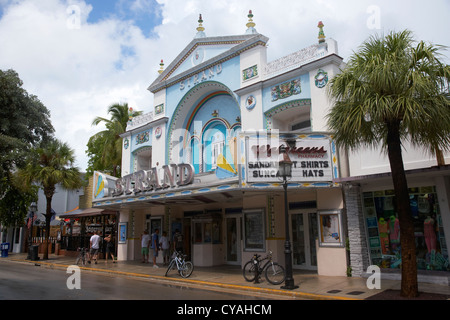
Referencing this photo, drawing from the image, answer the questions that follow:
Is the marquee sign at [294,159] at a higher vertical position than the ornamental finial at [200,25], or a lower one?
lower

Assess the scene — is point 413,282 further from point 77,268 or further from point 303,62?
point 77,268

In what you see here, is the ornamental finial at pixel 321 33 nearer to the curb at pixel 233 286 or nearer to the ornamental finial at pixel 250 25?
the ornamental finial at pixel 250 25

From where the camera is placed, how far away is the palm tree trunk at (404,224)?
938cm

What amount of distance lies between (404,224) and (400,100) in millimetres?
3197

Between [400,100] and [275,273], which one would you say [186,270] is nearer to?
[275,273]

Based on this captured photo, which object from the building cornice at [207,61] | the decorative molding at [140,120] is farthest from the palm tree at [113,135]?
the building cornice at [207,61]

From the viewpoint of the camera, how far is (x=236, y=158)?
14.0 m

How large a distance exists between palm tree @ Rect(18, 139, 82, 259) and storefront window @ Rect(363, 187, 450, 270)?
1924 centimetres

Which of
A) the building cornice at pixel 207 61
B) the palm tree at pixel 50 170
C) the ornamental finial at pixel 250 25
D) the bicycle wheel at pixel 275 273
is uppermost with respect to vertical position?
the ornamental finial at pixel 250 25

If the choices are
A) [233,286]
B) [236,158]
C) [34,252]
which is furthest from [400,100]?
[34,252]

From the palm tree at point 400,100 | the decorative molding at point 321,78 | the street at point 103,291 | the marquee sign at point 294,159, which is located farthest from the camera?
the decorative molding at point 321,78

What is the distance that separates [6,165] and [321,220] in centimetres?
1300

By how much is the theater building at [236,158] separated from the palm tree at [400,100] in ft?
12.4

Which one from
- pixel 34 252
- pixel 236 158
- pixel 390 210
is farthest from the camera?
pixel 34 252
